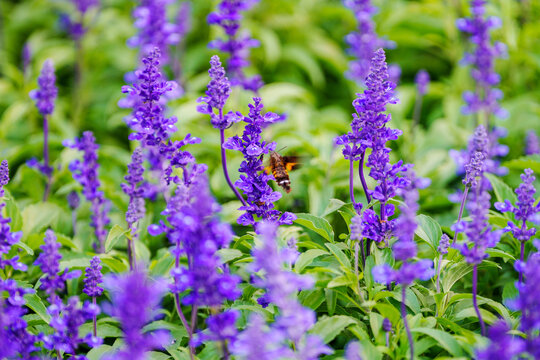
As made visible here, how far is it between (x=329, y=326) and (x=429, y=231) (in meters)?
1.01

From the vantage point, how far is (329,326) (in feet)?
9.39

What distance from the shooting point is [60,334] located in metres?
2.84

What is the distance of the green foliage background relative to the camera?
3.18m

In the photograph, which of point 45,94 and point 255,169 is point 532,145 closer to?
point 255,169

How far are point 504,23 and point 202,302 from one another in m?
5.91

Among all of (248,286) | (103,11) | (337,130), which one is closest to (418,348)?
(248,286)

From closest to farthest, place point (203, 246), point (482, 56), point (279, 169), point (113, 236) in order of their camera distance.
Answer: point (203, 246), point (113, 236), point (279, 169), point (482, 56)

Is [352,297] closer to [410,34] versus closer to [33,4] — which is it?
[410,34]

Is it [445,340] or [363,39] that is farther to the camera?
[363,39]

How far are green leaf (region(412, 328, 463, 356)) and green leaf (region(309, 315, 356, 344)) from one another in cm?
34

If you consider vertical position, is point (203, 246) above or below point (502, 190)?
below

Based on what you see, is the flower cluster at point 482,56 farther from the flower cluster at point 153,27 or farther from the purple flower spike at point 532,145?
the flower cluster at point 153,27

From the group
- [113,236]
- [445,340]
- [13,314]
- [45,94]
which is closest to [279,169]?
[113,236]

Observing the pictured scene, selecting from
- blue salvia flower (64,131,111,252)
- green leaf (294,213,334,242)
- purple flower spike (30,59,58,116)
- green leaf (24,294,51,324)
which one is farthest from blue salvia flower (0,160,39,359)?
purple flower spike (30,59,58,116)
